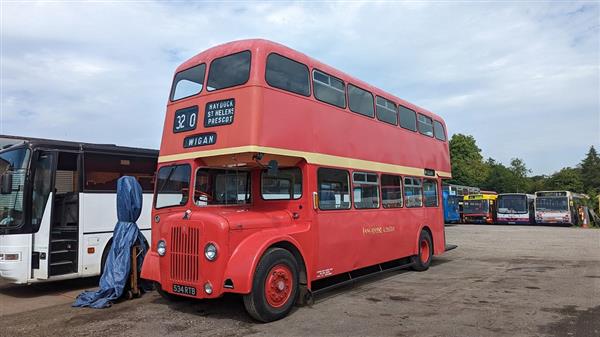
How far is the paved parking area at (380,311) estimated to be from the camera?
233 inches

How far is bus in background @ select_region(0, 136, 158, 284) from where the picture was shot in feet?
27.4

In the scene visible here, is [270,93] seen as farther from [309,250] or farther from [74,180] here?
[74,180]

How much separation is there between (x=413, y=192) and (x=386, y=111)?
84.4 inches

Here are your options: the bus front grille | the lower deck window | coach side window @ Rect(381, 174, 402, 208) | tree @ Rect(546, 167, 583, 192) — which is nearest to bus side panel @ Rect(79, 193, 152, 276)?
the lower deck window

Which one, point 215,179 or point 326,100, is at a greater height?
point 326,100

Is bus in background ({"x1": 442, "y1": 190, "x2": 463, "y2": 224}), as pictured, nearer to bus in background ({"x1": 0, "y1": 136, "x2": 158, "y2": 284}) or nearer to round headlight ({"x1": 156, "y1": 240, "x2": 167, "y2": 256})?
bus in background ({"x1": 0, "y1": 136, "x2": 158, "y2": 284})

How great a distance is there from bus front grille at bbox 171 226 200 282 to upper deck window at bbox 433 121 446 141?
8247 mm

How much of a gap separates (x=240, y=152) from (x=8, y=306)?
16.7 ft

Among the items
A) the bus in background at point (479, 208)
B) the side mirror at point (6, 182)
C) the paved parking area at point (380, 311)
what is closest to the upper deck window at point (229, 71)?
the paved parking area at point (380, 311)

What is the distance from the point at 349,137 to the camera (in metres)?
8.50

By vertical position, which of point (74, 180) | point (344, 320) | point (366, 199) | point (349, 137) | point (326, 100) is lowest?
point (344, 320)

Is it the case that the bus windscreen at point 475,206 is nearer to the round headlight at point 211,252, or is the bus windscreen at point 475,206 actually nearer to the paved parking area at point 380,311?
the paved parking area at point 380,311

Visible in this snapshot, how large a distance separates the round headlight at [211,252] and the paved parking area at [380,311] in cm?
93

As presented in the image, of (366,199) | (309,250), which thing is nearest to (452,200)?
(366,199)
